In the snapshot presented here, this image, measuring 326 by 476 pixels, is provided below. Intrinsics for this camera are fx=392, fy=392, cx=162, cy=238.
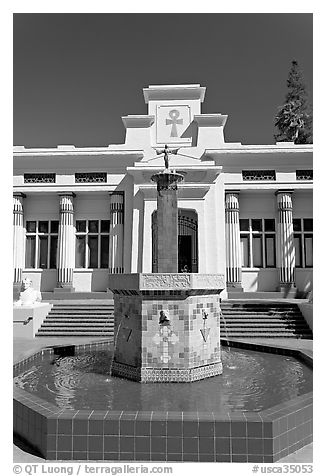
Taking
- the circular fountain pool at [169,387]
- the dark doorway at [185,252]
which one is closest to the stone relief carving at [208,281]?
the circular fountain pool at [169,387]

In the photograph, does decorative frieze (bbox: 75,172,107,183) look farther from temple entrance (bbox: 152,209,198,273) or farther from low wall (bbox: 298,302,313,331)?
low wall (bbox: 298,302,313,331)

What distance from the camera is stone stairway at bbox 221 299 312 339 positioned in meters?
13.5

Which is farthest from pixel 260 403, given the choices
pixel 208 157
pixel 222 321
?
pixel 208 157

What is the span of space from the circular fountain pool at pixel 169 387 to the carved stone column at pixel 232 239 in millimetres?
10344

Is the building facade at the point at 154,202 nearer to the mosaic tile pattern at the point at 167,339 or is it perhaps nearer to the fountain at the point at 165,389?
the fountain at the point at 165,389

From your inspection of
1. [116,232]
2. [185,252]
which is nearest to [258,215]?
[185,252]

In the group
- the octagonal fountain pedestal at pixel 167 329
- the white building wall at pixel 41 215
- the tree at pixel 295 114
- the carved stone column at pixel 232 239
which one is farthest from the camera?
the tree at pixel 295 114

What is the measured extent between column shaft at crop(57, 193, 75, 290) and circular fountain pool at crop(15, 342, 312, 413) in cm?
1098

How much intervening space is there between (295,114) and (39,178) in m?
23.3

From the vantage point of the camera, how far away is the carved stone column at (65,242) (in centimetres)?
2044

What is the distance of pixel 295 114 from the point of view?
33656mm

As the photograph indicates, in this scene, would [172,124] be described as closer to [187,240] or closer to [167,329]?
[187,240]

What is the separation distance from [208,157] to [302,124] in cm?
1729

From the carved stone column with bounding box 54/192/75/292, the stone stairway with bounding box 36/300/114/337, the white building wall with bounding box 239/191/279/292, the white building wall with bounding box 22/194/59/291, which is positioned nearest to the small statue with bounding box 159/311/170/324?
the stone stairway with bounding box 36/300/114/337
